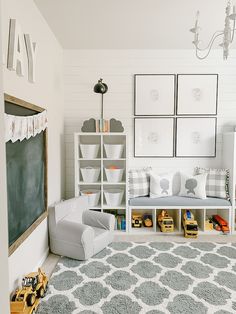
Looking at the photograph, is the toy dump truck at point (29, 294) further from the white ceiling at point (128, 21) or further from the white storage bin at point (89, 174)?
the white ceiling at point (128, 21)

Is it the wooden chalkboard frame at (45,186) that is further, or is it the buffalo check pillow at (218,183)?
the buffalo check pillow at (218,183)

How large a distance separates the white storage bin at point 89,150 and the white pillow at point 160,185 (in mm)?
930

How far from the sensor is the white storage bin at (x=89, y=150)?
3816mm

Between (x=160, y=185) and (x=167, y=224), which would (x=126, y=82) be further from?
(x=167, y=224)

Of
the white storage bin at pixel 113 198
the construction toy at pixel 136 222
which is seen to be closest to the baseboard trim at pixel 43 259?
the white storage bin at pixel 113 198

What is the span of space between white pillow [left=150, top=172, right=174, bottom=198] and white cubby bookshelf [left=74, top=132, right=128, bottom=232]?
41 cm

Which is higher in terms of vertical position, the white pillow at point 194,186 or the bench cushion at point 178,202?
the white pillow at point 194,186

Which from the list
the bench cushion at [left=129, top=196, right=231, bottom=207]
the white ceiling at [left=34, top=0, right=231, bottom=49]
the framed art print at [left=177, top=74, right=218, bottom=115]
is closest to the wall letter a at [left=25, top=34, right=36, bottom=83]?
the white ceiling at [left=34, top=0, right=231, bottom=49]

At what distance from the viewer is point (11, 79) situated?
81.7 inches

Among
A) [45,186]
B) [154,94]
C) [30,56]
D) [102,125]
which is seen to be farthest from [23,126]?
[154,94]

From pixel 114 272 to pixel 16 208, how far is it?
1.24 meters

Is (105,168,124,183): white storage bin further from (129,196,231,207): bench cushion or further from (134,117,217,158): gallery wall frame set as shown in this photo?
(134,117,217,158): gallery wall frame set

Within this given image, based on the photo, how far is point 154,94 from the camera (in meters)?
4.12

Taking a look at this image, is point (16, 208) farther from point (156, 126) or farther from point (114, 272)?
point (156, 126)
